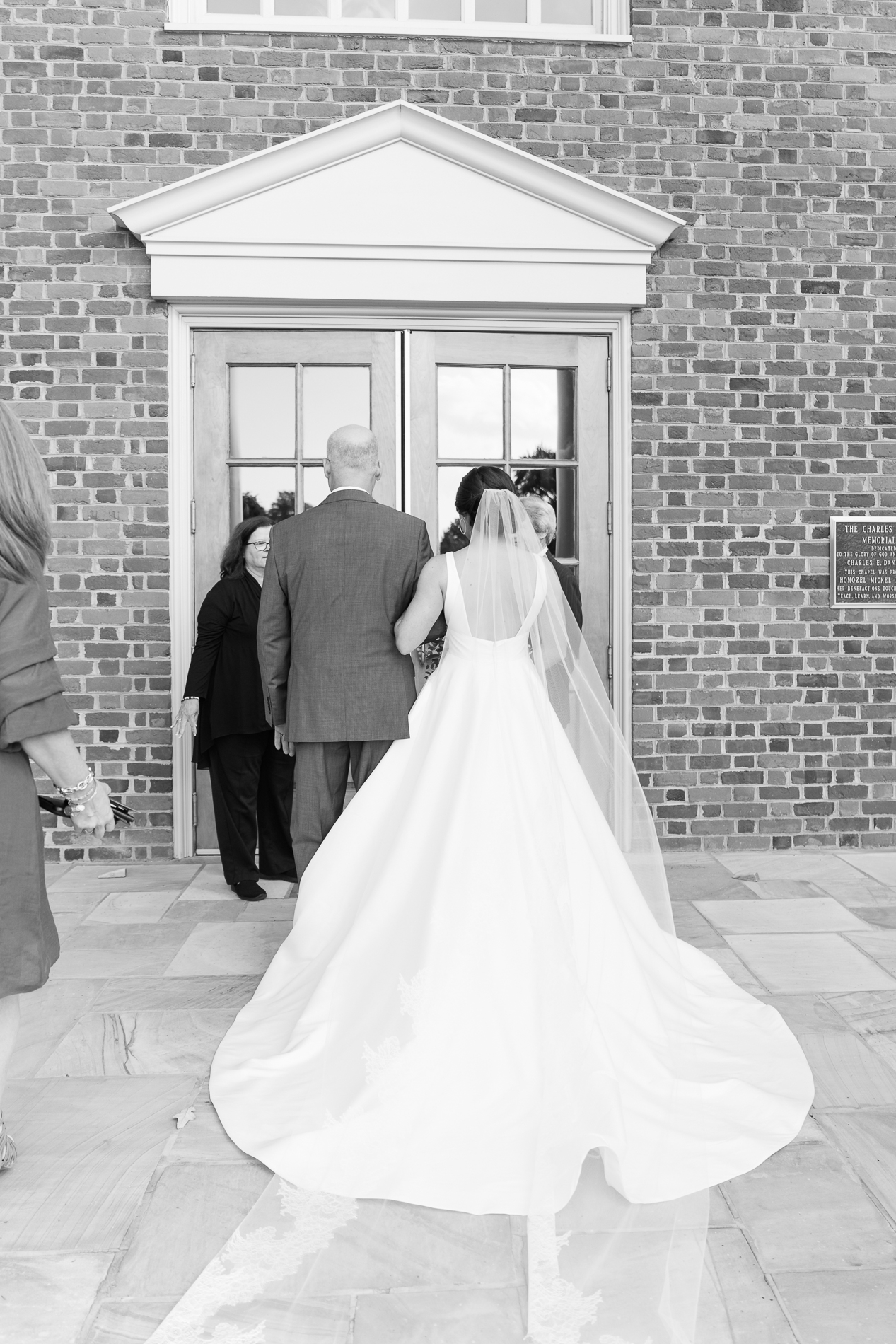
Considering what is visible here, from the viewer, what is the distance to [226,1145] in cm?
279

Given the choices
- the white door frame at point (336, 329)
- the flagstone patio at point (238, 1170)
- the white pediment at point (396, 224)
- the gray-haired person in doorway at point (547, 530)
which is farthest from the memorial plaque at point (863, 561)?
the flagstone patio at point (238, 1170)

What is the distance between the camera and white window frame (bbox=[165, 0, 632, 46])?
5773mm

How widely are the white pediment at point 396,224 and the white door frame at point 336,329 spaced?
141 millimetres

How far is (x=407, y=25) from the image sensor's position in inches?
231

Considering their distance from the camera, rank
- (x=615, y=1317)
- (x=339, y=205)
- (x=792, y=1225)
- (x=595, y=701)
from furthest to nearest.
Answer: (x=339, y=205) < (x=595, y=701) < (x=792, y=1225) < (x=615, y=1317)

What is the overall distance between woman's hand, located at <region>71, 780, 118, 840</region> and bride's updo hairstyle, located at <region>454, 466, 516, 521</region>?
1.56 m

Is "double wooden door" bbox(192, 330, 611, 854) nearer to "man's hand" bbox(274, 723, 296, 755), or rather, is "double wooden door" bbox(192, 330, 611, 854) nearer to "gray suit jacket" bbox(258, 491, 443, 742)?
"man's hand" bbox(274, 723, 296, 755)

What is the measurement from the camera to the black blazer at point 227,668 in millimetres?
5285

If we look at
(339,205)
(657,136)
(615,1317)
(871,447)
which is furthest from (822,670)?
(615,1317)

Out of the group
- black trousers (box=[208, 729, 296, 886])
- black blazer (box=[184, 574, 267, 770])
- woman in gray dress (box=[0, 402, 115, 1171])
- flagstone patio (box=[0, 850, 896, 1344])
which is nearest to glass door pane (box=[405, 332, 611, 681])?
black blazer (box=[184, 574, 267, 770])

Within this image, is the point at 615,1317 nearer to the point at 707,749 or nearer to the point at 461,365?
the point at 707,749

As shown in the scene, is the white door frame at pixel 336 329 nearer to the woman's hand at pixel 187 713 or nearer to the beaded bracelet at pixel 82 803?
the woman's hand at pixel 187 713

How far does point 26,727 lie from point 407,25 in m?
5.03

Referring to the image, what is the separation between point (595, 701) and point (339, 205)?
351 centimetres
